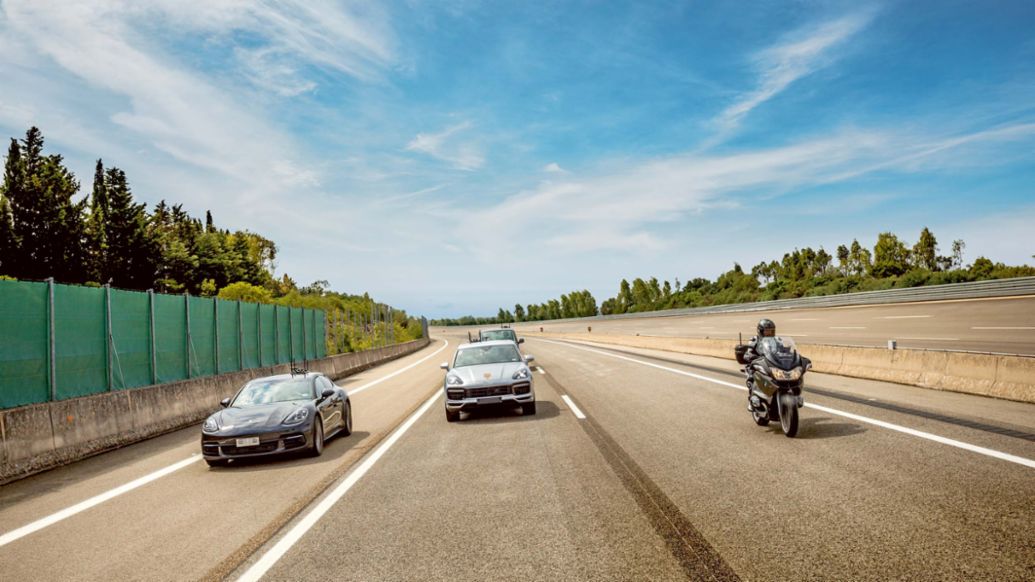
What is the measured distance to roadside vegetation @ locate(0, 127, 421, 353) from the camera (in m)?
53.6

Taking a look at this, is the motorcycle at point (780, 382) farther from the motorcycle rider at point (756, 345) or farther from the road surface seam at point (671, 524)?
the road surface seam at point (671, 524)

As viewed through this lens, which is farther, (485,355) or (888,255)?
(888,255)

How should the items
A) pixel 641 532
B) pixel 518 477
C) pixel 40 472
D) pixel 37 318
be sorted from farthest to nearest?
1. pixel 37 318
2. pixel 40 472
3. pixel 518 477
4. pixel 641 532

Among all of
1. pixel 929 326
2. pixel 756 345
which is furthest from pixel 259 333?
pixel 929 326

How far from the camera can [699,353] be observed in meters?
A: 30.0

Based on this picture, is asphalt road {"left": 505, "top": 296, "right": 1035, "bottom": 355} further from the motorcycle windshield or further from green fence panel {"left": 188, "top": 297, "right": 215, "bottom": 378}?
green fence panel {"left": 188, "top": 297, "right": 215, "bottom": 378}

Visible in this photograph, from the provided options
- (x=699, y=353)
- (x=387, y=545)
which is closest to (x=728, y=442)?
(x=387, y=545)

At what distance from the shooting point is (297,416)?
31.1 feet

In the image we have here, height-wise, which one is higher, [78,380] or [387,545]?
[78,380]

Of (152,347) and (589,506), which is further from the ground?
(152,347)

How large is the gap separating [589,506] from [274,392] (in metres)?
6.37

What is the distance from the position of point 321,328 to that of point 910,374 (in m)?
25.3

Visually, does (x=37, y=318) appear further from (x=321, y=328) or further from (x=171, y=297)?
(x=321, y=328)

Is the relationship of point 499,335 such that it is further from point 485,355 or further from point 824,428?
point 824,428
